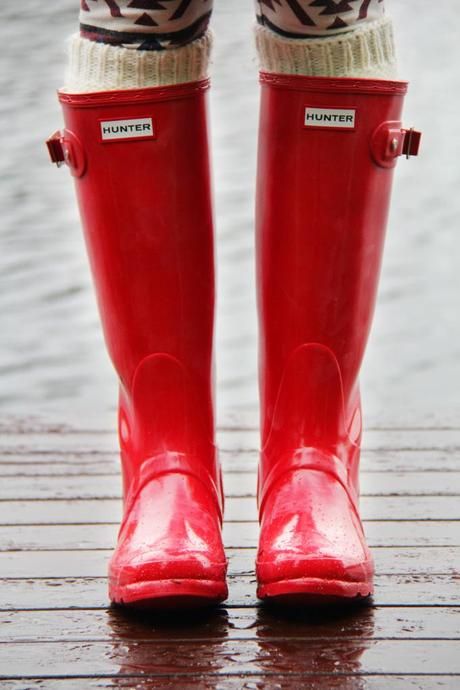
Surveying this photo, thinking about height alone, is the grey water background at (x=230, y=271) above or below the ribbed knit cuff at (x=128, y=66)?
below

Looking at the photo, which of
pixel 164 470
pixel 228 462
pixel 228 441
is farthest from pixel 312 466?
pixel 228 441

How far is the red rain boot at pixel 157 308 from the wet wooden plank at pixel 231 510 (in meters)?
0.25

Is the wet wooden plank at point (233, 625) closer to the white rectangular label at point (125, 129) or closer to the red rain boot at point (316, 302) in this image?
the red rain boot at point (316, 302)

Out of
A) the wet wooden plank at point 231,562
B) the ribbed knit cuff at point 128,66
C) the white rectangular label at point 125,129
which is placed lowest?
the wet wooden plank at point 231,562

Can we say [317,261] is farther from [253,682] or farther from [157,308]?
[253,682]

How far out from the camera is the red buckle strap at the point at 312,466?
1259 millimetres

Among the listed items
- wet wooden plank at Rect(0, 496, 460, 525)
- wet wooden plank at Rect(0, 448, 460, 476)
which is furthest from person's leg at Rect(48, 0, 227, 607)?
wet wooden plank at Rect(0, 448, 460, 476)

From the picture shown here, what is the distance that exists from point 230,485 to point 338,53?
69 cm

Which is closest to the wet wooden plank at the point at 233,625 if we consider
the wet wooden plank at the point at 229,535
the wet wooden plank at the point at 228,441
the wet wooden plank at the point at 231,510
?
the wet wooden plank at the point at 229,535

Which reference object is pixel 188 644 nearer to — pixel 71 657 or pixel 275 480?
pixel 71 657

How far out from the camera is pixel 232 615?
116 centimetres

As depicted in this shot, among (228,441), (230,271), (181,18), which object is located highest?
(181,18)

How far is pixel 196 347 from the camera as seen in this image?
127 cm

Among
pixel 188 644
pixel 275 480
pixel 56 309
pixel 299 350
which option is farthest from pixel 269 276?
pixel 56 309
